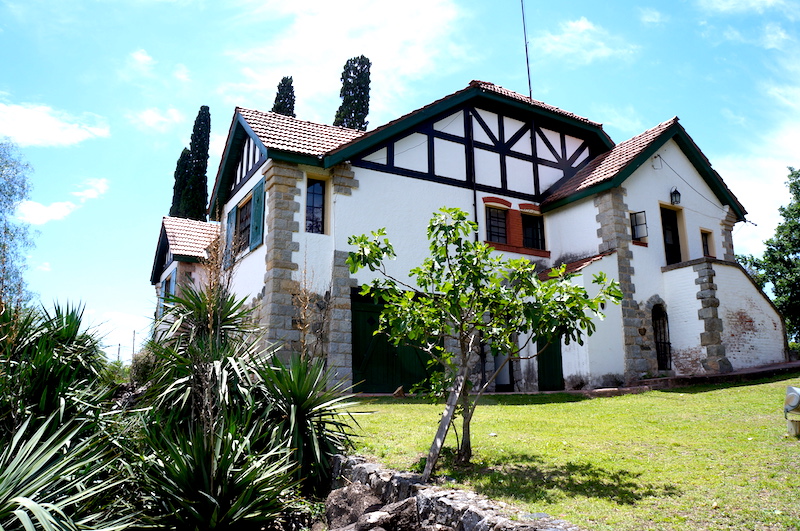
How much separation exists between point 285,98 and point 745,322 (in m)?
21.6

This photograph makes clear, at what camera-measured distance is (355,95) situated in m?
28.3

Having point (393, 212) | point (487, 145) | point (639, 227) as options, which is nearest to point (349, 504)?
point (393, 212)

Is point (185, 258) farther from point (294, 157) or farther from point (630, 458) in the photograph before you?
point (630, 458)

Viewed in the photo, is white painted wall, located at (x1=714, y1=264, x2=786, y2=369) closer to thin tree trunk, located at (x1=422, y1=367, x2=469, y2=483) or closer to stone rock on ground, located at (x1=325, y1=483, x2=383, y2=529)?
thin tree trunk, located at (x1=422, y1=367, x2=469, y2=483)

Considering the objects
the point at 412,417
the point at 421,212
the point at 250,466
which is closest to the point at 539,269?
the point at 421,212

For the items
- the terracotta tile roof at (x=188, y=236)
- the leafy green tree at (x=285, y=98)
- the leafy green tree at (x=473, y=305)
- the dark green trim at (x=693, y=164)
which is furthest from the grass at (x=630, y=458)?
the leafy green tree at (x=285, y=98)

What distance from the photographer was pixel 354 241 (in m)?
6.91

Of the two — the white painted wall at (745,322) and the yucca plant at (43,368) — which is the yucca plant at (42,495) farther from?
the white painted wall at (745,322)

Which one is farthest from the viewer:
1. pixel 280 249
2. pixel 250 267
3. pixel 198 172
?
pixel 198 172

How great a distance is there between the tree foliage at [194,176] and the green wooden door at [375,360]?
17890mm

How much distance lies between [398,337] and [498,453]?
5.65 ft

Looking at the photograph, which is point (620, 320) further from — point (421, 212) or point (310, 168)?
point (310, 168)

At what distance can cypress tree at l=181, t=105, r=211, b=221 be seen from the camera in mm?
28797

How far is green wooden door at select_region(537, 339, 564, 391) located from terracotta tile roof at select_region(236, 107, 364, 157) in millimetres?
6964
